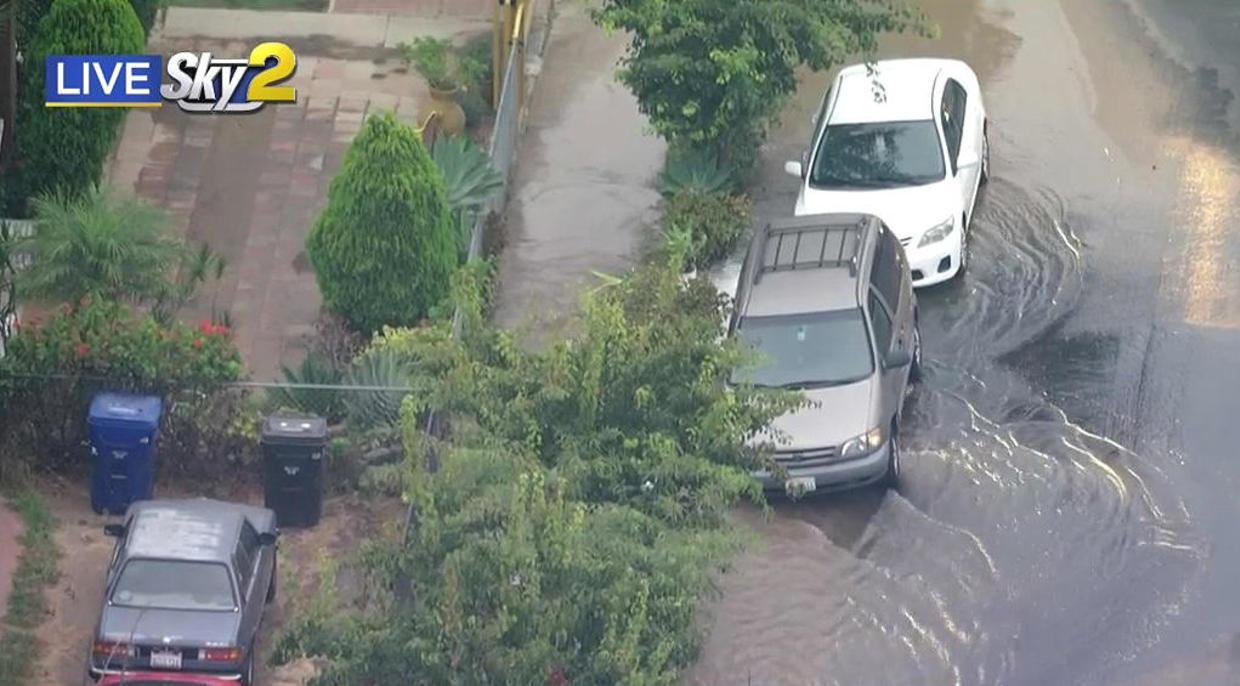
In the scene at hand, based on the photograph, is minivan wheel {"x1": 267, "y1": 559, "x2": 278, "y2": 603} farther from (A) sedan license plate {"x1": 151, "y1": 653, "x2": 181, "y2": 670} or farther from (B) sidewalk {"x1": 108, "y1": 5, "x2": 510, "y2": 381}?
(B) sidewalk {"x1": 108, "y1": 5, "x2": 510, "y2": 381}

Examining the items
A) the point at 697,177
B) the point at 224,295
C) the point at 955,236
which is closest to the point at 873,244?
the point at 955,236

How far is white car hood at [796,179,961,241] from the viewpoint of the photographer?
23.2 metres

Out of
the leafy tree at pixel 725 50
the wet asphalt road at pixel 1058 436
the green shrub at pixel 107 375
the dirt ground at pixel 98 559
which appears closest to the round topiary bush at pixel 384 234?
the green shrub at pixel 107 375

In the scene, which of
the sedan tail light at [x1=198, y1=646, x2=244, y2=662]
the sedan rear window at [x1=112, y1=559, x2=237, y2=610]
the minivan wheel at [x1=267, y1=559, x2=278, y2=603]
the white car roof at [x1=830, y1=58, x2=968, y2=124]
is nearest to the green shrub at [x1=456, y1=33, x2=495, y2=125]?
the white car roof at [x1=830, y1=58, x2=968, y2=124]

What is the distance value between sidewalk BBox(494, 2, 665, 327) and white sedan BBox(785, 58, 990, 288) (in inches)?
76.9

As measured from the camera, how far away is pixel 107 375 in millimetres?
20172

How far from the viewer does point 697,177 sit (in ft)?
81.6

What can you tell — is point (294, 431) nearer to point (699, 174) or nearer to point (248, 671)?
point (248, 671)

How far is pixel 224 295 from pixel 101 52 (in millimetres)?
2835

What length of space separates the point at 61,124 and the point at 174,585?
7328 millimetres

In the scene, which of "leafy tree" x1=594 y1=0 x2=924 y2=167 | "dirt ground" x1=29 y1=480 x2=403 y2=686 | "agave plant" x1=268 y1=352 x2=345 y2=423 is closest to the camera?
"dirt ground" x1=29 y1=480 x2=403 y2=686

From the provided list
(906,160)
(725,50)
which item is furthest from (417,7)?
(906,160)

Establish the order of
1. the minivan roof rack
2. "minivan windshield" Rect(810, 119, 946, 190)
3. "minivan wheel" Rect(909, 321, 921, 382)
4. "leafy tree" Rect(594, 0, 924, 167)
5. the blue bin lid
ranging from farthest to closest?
"leafy tree" Rect(594, 0, 924, 167) → "minivan windshield" Rect(810, 119, 946, 190) → "minivan wheel" Rect(909, 321, 921, 382) → the minivan roof rack → the blue bin lid

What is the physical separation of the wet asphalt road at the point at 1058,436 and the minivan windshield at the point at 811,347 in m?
1.02
